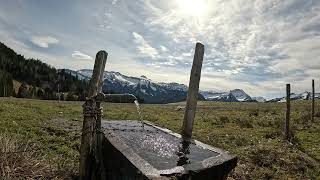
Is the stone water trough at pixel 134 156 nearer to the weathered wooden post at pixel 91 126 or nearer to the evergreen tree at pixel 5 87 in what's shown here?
the weathered wooden post at pixel 91 126

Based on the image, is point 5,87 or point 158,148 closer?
point 158,148

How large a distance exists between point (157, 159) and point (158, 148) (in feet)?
3.37

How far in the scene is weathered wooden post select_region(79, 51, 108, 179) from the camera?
6930 millimetres

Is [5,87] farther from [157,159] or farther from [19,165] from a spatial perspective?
[157,159]

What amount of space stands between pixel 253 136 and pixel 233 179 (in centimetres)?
827

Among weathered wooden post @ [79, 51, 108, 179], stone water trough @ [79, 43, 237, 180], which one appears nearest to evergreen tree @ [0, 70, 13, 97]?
stone water trough @ [79, 43, 237, 180]

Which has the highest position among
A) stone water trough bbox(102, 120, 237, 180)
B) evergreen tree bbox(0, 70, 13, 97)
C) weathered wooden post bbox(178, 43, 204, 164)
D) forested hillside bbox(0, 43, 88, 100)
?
forested hillside bbox(0, 43, 88, 100)

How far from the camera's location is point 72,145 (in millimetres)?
11344

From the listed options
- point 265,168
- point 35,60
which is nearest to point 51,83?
point 35,60

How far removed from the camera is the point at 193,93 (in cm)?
997

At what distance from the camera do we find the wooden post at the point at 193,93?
32.2 feet

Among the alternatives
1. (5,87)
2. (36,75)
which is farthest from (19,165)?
(36,75)

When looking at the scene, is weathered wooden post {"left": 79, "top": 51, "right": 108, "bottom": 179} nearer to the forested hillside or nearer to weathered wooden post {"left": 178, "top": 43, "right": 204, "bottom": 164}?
weathered wooden post {"left": 178, "top": 43, "right": 204, "bottom": 164}

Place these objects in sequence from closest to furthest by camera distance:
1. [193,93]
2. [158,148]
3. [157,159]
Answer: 1. [157,159]
2. [158,148]
3. [193,93]
